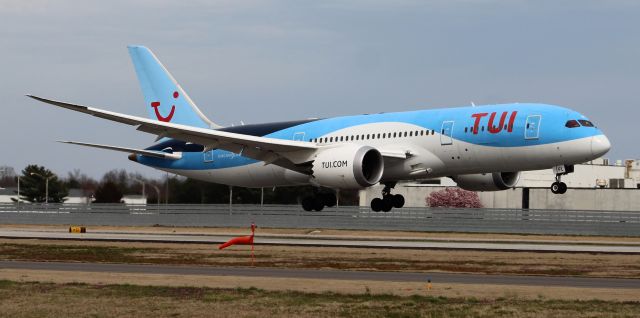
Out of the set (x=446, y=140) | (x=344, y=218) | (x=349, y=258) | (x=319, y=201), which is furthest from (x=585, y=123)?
(x=344, y=218)

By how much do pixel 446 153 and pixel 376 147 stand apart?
4.58 metres

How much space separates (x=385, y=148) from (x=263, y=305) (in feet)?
91.1

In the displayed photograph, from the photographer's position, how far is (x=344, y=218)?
7550 centimetres

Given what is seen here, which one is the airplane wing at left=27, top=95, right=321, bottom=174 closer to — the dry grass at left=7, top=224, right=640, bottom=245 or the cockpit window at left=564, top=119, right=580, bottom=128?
the dry grass at left=7, top=224, right=640, bottom=245

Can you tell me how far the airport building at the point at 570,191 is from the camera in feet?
A: 305

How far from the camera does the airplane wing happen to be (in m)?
49.8

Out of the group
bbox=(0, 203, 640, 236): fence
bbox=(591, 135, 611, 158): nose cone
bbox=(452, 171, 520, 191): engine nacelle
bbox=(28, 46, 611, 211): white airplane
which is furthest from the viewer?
bbox=(0, 203, 640, 236): fence

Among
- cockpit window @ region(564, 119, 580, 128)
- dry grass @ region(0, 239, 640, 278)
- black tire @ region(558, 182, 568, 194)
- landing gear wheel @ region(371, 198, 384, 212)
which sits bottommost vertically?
dry grass @ region(0, 239, 640, 278)

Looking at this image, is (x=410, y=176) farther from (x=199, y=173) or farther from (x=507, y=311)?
(x=507, y=311)

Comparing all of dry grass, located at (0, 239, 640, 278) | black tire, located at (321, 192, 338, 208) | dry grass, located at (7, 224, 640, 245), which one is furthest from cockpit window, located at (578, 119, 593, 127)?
black tire, located at (321, 192, 338, 208)

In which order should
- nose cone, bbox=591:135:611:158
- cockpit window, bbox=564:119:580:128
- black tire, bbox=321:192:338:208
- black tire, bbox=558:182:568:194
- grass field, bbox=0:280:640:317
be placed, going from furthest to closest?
black tire, bbox=321:192:338:208 → black tire, bbox=558:182:568:194 → cockpit window, bbox=564:119:580:128 → nose cone, bbox=591:135:611:158 → grass field, bbox=0:280:640:317

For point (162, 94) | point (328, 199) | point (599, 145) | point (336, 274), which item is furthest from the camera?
point (162, 94)

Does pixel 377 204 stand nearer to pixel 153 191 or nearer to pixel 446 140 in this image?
pixel 446 140

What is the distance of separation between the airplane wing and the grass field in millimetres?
21785
